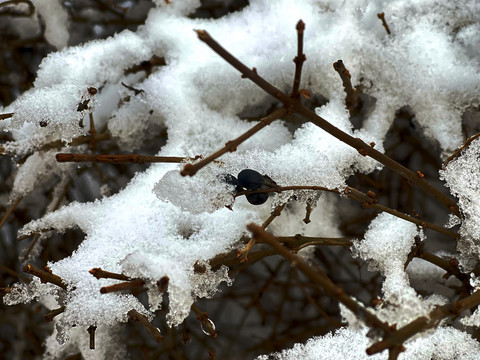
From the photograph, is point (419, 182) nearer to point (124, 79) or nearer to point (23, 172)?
point (124, 79)

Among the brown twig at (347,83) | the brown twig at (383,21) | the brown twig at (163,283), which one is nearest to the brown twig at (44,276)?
the brown twig at (163,283)

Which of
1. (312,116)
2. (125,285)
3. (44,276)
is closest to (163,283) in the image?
(125,285)

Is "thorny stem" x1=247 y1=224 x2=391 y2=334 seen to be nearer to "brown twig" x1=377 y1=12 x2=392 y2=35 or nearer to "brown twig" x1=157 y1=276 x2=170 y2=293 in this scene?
"brown twig" x1=157 y1=276 x2=170 y2=293

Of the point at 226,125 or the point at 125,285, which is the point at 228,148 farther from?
the point at 226,125

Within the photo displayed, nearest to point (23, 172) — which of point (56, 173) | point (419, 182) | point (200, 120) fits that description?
point (56, 173)

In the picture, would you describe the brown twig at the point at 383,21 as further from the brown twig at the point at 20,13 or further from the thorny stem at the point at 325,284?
the brown twig at the point at 20,13
